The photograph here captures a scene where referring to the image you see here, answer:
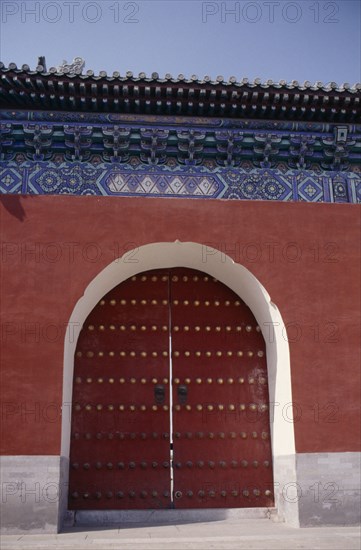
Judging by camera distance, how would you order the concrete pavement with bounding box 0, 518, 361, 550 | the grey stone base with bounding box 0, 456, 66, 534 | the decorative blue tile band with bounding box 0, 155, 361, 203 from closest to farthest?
the concrete pavement with bounding box 0, 518, 361, 550 < the grey stone base with bounding box 0, 456, 66, 534 < the decorative blue tile band with bounding box 0, 155, 361, 203

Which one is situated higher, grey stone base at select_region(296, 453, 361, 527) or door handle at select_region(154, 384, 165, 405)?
door handle at select_region(154, 384, 165, 405)

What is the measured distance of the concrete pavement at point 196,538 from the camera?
14.5ft

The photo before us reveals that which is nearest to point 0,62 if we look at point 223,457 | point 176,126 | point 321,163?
point 176,126

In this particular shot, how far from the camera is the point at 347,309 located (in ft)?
19.1

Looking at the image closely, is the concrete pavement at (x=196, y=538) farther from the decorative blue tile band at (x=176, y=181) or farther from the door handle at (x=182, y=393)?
the decorative blue tile band at (x=176, y=181)

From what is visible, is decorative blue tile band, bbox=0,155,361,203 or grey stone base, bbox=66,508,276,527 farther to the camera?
decorative blue tile band, bbox=0,155,361,203

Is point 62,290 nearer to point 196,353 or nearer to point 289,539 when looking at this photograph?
point 196,353

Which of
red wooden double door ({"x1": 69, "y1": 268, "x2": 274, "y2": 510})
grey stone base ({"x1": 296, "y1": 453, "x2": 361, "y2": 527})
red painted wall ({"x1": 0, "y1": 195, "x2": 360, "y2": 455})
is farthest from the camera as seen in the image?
red wooden double door ({"x1": 69, "y1": 268, "x2": 274, "y2": 510})

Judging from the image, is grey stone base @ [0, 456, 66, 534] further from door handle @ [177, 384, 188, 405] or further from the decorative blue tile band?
the decorative blue tile band

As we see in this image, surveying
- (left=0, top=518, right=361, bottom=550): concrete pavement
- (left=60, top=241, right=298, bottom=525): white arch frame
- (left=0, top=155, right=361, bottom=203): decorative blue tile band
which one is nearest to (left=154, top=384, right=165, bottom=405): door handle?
(left=60, top=241, right=298, bottom=525): white arch frame

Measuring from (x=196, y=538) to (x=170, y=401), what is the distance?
1600mm

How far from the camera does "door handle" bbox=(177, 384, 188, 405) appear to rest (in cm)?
611

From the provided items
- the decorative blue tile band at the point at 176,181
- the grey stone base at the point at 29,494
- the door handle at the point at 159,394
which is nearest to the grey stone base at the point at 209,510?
the grey stone base at the point at 29,494

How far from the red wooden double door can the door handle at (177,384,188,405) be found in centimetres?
1
